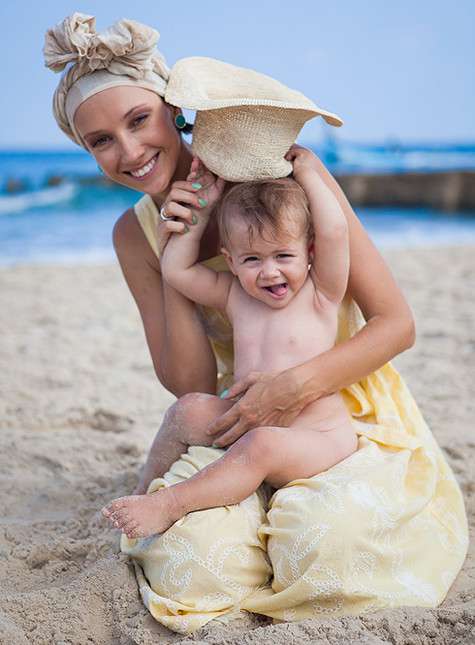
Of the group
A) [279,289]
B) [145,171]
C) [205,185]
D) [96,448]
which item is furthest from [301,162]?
[96,448]

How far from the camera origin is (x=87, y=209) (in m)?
17.0

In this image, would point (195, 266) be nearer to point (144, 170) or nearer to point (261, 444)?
point (144, 170)

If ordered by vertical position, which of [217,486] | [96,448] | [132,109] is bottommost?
[96,448]

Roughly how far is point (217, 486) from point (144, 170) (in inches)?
43.4

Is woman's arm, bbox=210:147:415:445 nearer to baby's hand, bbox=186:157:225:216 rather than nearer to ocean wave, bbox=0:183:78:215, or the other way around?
baby's hand, bbox=186:157:225:216

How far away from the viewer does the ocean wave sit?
17.0 metres

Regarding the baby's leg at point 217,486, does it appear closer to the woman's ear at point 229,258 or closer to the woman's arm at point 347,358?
the woman's arm at point 347,358

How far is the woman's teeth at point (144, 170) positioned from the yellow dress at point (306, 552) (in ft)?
3.11

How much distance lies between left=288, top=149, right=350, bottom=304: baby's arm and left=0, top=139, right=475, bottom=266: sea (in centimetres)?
777

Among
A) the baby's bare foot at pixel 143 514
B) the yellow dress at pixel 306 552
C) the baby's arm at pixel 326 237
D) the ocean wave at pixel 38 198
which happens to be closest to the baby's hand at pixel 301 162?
the baby's arm at pixel 326 237

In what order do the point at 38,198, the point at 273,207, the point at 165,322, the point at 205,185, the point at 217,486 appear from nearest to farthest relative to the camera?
1. the point at 217,486
2. the point at 273,207
3. the point at 205,185
4. the point at 165,322
5. the point at 38,198

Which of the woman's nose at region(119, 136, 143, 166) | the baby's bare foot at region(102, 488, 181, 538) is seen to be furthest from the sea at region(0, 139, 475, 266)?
the baby's bare foot at region(102, 488, 181, 538)

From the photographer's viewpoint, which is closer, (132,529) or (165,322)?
(132,529)

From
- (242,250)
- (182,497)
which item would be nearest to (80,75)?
(242,250)
